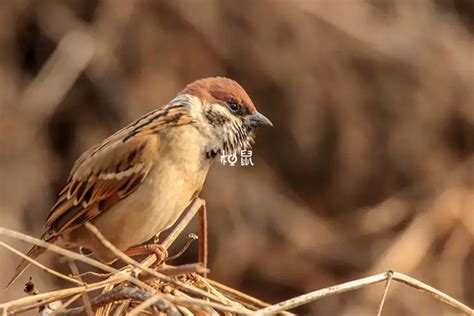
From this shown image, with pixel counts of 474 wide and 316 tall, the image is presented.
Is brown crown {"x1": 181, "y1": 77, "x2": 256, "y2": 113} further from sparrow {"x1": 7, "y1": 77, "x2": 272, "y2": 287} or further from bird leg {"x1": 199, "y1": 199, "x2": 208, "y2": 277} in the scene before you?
bird leg {"x1": 199, "y1": 199, "x2": 208, "y2": 277}

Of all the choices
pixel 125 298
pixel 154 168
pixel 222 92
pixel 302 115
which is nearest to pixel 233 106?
pixel 222 92

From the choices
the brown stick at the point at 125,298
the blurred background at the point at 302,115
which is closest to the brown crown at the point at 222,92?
the brown stick at the point at 125,298

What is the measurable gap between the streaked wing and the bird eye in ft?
0.36

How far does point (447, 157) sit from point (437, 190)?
225mm

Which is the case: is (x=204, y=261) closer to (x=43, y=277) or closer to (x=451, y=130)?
(x=43, y=277)

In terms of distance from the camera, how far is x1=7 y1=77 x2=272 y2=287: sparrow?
8.59 feet

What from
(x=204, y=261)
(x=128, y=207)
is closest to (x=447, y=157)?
(x=128, y=207)

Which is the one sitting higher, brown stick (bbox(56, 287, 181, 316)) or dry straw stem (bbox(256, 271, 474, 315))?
dry straw stem (bbox(256, 271, 474, 315))

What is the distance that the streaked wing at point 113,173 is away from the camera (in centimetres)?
267

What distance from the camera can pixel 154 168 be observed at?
8.73 feet

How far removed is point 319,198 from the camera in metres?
5.41

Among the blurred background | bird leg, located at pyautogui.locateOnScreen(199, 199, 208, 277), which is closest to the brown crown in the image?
bird leg, located at pyautogui.locateOnScreen(199, 199, 208, 277)

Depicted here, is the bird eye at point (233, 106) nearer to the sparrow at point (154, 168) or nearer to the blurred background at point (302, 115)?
the sparrow at point (154, 168)

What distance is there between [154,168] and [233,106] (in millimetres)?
236
